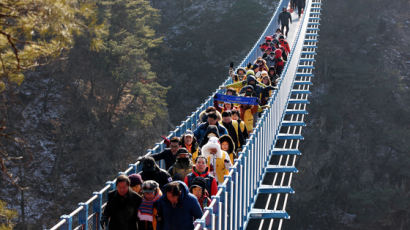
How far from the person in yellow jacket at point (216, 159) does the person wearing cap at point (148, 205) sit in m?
1.83

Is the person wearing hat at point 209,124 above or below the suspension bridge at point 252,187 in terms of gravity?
above

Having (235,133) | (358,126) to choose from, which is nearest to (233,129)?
(235,133)

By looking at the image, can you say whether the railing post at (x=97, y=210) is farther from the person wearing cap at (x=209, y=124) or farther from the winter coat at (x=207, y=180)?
the person wearing cap at (x=209, y=124)

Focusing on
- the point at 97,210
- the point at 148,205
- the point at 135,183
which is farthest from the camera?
the point at 97,210

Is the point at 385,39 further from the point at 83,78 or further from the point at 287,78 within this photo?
the point at 287,78

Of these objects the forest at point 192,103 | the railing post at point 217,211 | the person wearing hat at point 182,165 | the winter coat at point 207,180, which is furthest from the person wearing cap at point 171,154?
the forest at point 192,103

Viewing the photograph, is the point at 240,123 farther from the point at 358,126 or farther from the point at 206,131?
the point at 358,126

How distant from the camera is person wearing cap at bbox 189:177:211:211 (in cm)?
669

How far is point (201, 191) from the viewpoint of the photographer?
6707 millimetres

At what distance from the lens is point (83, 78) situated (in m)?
32.4

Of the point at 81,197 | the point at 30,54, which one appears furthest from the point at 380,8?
the point at 30,54

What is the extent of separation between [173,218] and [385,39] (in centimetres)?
4123

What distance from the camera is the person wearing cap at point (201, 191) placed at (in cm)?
669

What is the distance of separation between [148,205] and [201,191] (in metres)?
0.85
